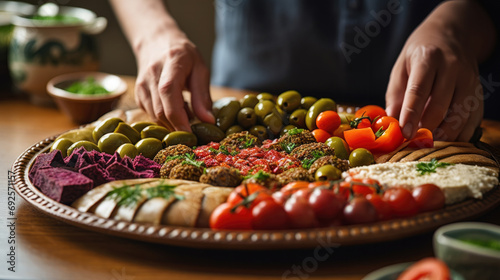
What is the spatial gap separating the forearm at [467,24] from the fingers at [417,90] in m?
0.27

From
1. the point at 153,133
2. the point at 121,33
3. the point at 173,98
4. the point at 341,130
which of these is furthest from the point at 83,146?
the point at 121,33

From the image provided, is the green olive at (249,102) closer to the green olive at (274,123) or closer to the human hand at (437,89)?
the green olive at (274,123)

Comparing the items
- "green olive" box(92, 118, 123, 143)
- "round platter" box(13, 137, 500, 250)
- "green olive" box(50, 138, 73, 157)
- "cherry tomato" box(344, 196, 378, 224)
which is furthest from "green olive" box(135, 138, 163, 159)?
"cherry tomato" box(344, 196, 378, 224)

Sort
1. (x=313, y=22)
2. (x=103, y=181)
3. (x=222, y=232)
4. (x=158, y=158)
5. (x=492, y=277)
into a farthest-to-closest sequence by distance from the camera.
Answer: (x=313, y=22), (x=158, y=158), (x=103, y=181), (x=222, y=232), (x=492, y=277)

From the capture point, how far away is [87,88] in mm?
3176

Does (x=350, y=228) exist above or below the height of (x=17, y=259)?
above

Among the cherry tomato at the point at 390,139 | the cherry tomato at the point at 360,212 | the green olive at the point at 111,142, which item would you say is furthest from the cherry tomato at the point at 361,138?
the green olive at the point at 111,142

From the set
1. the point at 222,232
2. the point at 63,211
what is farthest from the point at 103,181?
the point at 222,232

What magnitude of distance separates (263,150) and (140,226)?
34.3 inches

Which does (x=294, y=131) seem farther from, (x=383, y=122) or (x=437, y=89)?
(x=437, y=89)

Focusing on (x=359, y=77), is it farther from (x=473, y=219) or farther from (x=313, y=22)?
(x=473, y=219)

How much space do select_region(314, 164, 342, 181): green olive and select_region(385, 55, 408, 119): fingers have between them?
0.62m

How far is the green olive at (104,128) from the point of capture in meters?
2.36

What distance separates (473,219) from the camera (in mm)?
1721
